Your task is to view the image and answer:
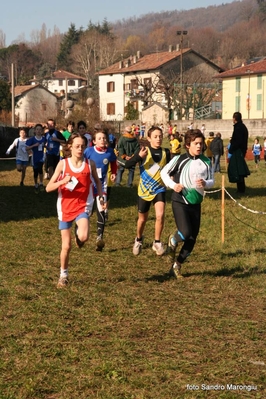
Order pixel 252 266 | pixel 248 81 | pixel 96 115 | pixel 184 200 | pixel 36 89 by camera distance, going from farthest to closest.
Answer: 1. pixel 36 89
2. pixel 248 81
3. pixel 96 115
4. pixel 252 266
5. pixel 184 200

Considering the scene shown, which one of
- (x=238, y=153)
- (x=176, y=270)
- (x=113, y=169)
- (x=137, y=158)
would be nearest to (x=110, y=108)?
(x=238, y=153)

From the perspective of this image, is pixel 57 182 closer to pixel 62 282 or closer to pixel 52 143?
pixel 62 282

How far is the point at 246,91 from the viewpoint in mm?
78125

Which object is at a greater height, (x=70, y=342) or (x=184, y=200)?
(x=184, y=200)

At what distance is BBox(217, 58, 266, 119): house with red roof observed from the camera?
76.0 meters

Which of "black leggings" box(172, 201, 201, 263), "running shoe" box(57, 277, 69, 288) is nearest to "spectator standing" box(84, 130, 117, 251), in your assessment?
"black leggings" box(172, 201, 201, 263)

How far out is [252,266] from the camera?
1032 centimetres

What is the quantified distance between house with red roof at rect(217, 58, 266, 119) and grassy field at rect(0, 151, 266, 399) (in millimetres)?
64827

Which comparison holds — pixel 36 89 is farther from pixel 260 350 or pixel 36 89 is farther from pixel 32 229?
pixel 260 350

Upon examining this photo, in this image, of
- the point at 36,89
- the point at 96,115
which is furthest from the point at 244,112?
the point at 36,89

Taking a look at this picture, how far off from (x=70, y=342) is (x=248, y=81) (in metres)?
74.2

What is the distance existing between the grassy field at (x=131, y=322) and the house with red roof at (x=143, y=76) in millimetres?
73528

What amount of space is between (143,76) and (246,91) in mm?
19248

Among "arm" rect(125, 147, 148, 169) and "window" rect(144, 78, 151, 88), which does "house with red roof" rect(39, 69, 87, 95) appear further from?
"arm" rect(125, 147, 148, 169)
